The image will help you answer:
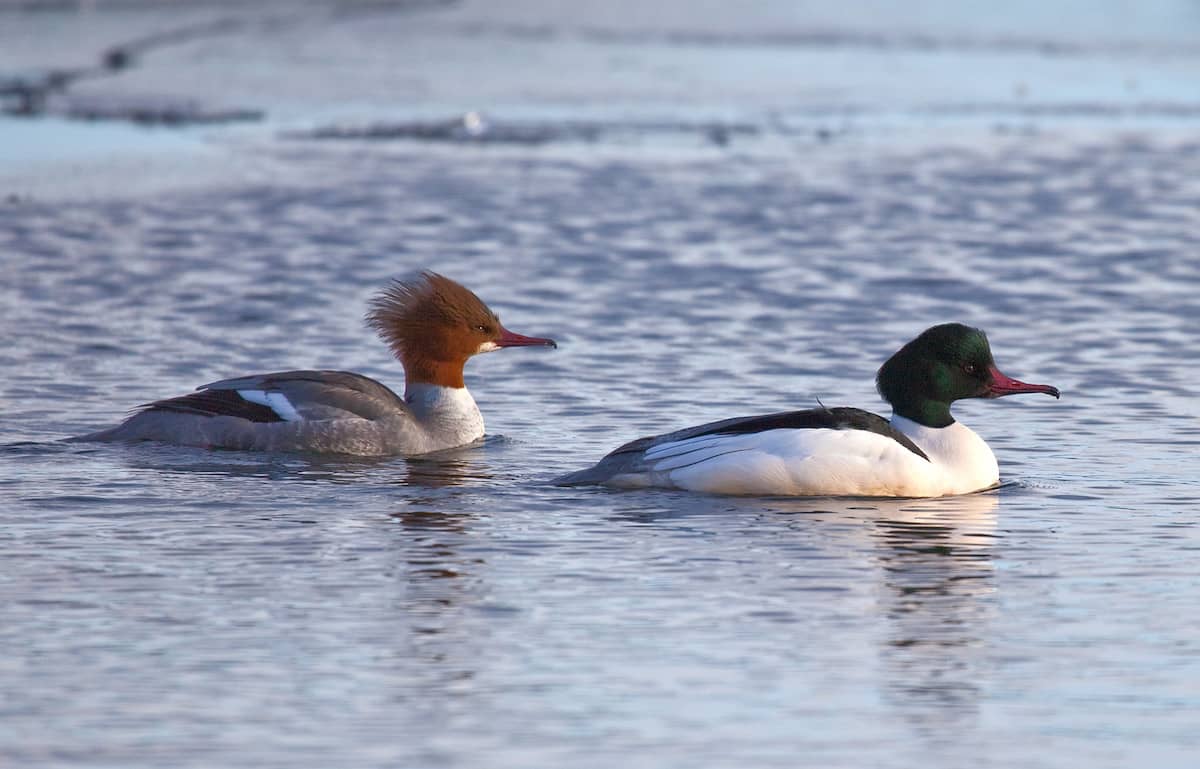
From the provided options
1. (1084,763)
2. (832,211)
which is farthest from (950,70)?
(1084,763)

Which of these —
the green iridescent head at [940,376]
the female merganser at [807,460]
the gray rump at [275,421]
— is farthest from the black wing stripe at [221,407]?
the green iridescent head at [940,376]

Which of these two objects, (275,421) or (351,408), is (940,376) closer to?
(351,408)

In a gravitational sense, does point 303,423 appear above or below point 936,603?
above

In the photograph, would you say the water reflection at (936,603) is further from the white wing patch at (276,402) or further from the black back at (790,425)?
the white wing patch at (276,402)

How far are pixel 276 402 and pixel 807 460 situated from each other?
2.45 m

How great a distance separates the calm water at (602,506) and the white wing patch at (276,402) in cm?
31

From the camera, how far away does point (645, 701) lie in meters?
6.18

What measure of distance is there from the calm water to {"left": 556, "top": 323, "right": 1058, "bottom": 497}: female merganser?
11 centimetres

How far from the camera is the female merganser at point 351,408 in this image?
32.6 ft

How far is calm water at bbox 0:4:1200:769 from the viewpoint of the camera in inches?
239

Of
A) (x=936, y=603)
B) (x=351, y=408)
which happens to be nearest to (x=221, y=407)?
(x=351, y=408)

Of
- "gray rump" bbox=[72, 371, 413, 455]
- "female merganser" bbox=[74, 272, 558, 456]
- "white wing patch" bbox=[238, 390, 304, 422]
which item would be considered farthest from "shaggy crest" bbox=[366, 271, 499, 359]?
"white wing patch" bbox=[238, 390, 304, 422]

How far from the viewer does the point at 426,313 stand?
10609mm

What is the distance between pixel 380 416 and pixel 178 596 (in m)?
2.93
